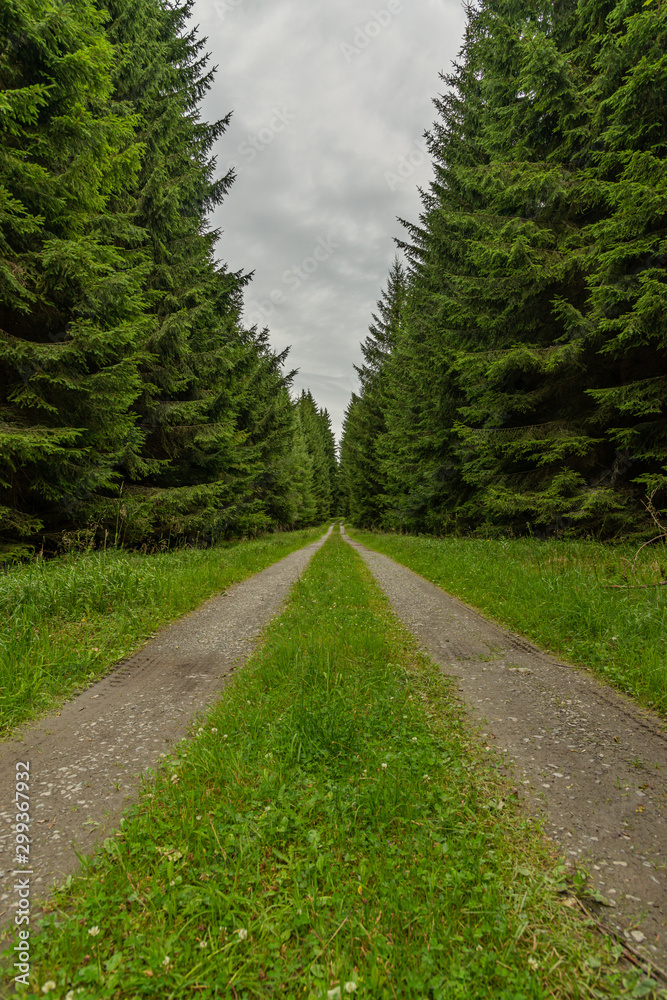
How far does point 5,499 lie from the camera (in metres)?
7.48

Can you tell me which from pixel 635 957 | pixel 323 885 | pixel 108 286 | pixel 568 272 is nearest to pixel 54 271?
pixel 108 286

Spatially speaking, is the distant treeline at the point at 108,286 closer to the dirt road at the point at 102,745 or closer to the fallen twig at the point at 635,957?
the dirt road at the point at 102,745

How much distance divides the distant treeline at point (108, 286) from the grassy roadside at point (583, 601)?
8076 millimetres

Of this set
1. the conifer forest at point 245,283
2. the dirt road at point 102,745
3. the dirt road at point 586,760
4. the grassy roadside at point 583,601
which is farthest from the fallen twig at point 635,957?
the conifer forest at point 245,283

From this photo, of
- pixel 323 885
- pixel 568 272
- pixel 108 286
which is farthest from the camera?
pixel 568 272

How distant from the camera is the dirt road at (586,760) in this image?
193cm

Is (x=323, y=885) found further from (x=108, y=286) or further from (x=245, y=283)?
(x=245, y=283)

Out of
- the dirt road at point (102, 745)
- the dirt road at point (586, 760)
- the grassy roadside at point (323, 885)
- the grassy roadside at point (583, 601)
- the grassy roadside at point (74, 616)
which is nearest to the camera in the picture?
the grassy roadside at point (323, 885)

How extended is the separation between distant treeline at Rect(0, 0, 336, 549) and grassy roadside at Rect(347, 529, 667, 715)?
808 centimetres

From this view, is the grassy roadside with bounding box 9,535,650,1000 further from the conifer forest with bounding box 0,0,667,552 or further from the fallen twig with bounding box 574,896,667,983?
the conifer forest with bounding box 0,0,667,552

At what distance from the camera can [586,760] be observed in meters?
2.93

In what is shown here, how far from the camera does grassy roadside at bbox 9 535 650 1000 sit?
1.53 meters

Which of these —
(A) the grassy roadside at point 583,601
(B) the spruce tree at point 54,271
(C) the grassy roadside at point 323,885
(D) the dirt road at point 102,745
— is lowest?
(D) the dirt road at point 102,745

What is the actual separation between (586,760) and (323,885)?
220 cm
